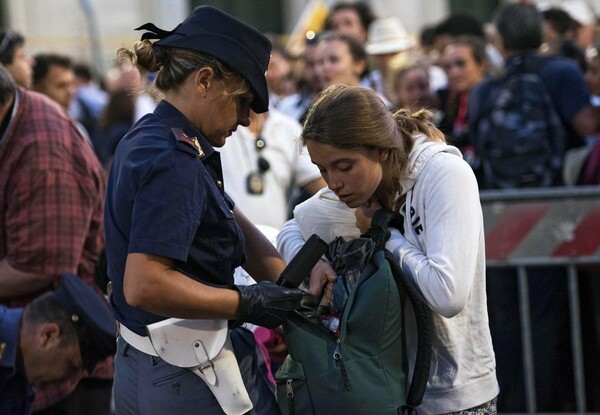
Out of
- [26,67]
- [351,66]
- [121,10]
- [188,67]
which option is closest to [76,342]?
[188,67]

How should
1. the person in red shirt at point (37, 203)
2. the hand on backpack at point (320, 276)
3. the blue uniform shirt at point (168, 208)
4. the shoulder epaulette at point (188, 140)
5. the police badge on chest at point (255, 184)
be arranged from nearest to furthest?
the blue uniform shirt at point (168, 208) → the shoulder epaulette at point (188, 140) → the hand on backpack at point (320, 276) → the person in red shirt at point (37, 203) → the police badge on chest at point (255, 184)

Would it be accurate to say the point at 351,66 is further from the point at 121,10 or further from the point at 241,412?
the point at 121,10

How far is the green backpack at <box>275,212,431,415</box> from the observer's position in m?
3.10

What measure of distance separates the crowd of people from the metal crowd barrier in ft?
0.56

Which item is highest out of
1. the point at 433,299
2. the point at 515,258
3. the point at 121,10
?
the point at 121,10

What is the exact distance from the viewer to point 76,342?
13.5 feet

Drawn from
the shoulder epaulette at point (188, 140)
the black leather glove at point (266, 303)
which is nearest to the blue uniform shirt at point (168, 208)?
the shoulder epaulette at point (188, 140)

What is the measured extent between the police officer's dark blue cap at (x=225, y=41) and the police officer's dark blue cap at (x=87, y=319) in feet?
4.05

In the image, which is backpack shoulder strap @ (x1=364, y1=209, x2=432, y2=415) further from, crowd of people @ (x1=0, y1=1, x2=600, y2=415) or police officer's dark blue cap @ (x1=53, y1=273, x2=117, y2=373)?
police officer's dark blue cap @ (x1=53, y1=273, x2=117, y2=373)

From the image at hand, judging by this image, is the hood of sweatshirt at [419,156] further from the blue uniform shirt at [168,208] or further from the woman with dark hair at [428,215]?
the blue uniform shirt at [168,208]

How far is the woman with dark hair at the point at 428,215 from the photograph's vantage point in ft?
10.4

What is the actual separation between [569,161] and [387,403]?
346 centimetres

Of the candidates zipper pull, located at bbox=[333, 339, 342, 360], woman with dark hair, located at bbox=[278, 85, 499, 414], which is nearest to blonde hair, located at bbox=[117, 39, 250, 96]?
woman with dark hair, located at bbox=[278, 85, 499, 414]

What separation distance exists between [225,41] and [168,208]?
52 cm
